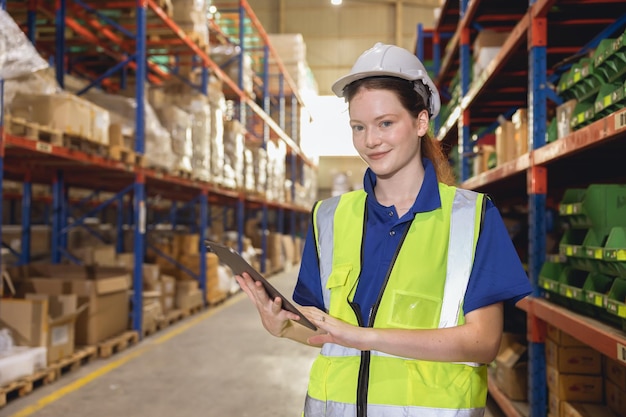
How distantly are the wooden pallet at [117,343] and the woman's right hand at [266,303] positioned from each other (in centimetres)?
451

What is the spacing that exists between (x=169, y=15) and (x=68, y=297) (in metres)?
3.86

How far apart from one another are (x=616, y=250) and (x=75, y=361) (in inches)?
176

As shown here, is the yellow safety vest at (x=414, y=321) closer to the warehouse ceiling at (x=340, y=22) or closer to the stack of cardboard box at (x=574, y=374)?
the stack of cardboard box at (x=574, y=374)

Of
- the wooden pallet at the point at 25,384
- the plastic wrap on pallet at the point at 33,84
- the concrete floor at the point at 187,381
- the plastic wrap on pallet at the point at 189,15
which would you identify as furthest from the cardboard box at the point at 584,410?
the plastic wrap on pallet at the point at 189,15

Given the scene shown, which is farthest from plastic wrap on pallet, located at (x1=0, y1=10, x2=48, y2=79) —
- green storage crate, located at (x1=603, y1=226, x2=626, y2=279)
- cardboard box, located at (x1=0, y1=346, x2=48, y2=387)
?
→ green storage crate, located at (x1=603, y1=226, x2=626, y2=279)

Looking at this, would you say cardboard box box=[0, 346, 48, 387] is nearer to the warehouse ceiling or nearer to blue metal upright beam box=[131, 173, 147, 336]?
blue metal upright beam box=[131, 173, 147, 336]

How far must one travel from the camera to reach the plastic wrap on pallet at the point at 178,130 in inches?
277

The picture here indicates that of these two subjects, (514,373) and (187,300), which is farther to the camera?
(187,300)

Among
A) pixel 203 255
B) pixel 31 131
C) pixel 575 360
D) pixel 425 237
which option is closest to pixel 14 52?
pixel 31 131

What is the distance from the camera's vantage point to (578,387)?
3.14 metres

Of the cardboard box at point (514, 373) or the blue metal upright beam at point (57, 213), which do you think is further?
the blue metal upright beam at point (57, 213)

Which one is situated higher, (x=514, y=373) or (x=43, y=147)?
(x=43, y=147)

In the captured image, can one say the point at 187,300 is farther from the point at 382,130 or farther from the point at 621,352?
the point at 382,130

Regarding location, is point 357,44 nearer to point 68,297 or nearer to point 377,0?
point 377,0
